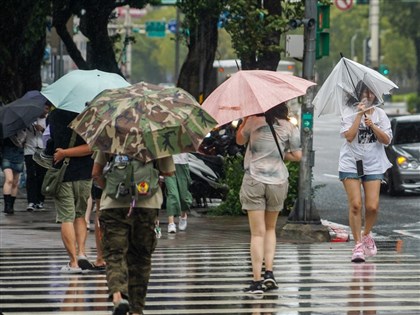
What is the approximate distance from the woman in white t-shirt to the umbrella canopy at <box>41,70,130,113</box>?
2.69 m

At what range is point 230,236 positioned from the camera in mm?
18672

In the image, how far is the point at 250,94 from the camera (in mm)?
12523

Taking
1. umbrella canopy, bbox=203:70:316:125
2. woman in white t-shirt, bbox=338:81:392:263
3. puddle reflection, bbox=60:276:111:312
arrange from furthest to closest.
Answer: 1. woman in white t-shirt, bbox=338:81:392:263
2. umbrella canopy, bbox=203:70:316:125
3. puddle reflection, bbox=60:276:111:312

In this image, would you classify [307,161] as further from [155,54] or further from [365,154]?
[155,54]

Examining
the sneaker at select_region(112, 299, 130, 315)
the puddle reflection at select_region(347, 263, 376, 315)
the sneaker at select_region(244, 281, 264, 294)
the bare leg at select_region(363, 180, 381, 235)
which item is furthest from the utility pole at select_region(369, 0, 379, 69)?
the sneaker at select_region(112, 299, 130, 315)

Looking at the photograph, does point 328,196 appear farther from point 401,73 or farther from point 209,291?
point 401,73

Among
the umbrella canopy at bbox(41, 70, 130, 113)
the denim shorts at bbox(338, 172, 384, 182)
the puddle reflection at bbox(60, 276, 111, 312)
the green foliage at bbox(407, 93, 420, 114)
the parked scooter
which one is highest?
the umbrella canopy at bbox(41, 70, 130, 113)

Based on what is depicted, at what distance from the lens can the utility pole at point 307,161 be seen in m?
18.0

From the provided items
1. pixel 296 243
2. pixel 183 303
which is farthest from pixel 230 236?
pixel 183 303

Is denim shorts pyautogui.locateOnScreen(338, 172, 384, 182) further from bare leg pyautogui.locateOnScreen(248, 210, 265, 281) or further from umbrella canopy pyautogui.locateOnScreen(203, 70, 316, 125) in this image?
bare leg pyautogui.locateOnScreen(248, 210, 265, 281)

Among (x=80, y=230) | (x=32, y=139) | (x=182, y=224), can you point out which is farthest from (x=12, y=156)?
(x=80, y=230)

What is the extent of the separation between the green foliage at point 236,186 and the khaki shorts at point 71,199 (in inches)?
286

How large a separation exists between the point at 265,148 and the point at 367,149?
2.65 meters

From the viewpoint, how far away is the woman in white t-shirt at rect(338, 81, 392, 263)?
1501 centimetres
